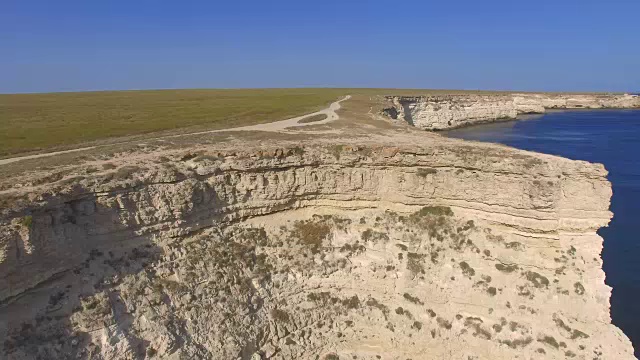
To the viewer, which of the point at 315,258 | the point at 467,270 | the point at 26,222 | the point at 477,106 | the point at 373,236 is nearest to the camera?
the point at 26,222

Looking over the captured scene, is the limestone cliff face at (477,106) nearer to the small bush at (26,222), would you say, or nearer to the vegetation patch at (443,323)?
the vegetation patch at (443,323)

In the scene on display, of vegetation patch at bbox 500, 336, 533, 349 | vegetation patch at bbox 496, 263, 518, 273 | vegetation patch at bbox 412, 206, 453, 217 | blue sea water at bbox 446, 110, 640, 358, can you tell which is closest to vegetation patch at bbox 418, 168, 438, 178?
vegetation patch at bbox 412, 206, 453, 217

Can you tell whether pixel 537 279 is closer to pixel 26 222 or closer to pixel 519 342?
pixel 519 342

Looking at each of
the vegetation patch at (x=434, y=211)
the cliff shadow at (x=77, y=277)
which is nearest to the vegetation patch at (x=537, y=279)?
the vegetation patch at (x=434, y=211)

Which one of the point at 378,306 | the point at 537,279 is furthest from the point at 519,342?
the point at 378,306

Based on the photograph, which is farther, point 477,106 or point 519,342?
point 477,106

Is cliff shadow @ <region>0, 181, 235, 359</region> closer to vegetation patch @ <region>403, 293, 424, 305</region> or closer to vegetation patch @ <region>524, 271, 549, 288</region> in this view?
vegetation patch @ <region>403, 293, 424, 305</region>
